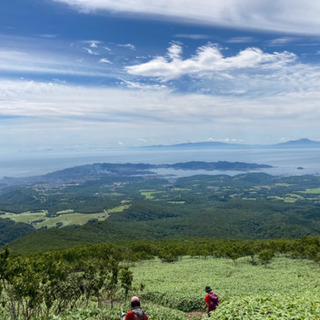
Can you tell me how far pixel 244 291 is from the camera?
69.5ft

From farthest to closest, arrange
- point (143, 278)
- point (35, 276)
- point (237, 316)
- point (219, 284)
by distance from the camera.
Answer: point (143, 278), point (219, 284), point (35, 276), point (237, 316)

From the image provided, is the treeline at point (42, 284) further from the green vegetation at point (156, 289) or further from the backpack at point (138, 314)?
the backpack at point (138, 314)

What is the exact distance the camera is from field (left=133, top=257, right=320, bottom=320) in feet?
31.4

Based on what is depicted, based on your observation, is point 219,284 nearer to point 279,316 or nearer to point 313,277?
point 313,277

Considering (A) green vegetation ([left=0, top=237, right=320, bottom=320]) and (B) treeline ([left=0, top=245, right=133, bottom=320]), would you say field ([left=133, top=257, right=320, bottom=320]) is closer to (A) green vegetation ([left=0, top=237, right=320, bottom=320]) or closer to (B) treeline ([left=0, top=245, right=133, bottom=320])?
(A) green vegetation ([left=0, top=237, right=320, bottom=320])

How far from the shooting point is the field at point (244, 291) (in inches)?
377

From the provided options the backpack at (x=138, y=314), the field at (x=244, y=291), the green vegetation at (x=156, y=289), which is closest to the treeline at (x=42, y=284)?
the green vegetation at (x=156, y=289)

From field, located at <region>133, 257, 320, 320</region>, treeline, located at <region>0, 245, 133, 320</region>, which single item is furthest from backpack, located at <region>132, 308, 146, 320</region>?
treeline, located at <region>0, 245, 133, 320</region>

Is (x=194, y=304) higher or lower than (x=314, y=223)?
higher

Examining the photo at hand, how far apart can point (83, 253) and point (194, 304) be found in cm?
2929

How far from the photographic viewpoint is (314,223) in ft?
527

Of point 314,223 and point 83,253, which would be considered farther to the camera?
point 314,223

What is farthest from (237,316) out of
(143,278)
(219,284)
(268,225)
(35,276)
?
(268,225)

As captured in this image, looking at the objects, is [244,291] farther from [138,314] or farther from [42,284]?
[138,314]
